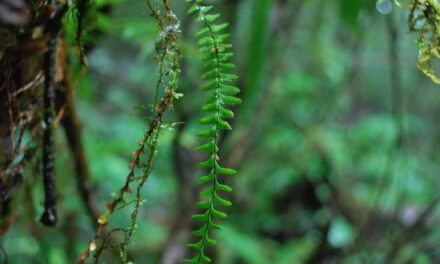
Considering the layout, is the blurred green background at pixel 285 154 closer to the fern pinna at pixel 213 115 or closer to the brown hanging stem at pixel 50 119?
the brown hanging stem at pixel 50 119

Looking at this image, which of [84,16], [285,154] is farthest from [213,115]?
[285,154]

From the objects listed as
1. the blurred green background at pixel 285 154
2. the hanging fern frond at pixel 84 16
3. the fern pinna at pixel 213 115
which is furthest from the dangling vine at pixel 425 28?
the blurred green background at pixel 285 154

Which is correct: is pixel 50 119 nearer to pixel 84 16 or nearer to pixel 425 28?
pixel 84 16

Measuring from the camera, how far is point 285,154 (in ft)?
10.5

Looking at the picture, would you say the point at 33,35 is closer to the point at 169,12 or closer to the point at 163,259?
the point at 169,12

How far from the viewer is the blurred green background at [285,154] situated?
5.48 feet

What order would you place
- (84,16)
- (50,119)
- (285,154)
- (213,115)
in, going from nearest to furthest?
(213,115), (84,16), (50,119), (285,154)

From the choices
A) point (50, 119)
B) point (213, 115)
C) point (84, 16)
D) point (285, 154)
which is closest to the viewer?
point (213, 115)

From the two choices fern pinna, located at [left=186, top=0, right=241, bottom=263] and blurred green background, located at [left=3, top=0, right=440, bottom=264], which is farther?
blurred green background, located at [left=3, top=0, right=440, bottom=264]

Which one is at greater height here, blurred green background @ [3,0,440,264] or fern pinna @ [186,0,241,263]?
fern pinna @ [186,0,241,263]

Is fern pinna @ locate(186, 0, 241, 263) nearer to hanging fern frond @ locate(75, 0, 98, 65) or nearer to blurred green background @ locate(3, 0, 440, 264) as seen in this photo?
hanging fern frond @ locate(75, 0, 98, 65)

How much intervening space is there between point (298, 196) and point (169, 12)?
9.36 feet

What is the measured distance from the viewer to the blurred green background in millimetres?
1671

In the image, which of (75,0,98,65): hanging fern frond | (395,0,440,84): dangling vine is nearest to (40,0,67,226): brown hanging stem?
(75,0,98,65): hanging fern frond
